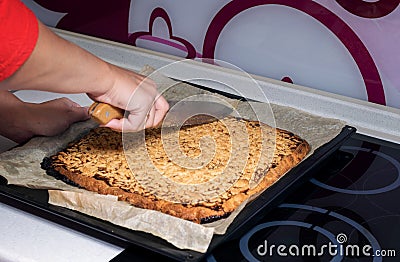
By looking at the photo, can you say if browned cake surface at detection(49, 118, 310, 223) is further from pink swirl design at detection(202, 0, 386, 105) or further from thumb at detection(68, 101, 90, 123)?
pink swirl design at detection(202, 0, 386, 105)

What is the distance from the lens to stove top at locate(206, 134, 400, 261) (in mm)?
921

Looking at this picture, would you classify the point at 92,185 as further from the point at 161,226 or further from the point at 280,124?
the point at 280,124

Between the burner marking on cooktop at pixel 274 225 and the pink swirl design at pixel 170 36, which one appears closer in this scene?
the burner marking on cooktop at pixel 274 225

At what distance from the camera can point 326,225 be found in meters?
0.99

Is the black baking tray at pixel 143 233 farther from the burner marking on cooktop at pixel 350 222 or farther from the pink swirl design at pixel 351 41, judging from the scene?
the pink swirl design at pixel 351 41

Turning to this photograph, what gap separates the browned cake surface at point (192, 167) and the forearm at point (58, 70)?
0.18 m

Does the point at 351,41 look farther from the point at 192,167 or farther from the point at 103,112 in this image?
the point at 103,112

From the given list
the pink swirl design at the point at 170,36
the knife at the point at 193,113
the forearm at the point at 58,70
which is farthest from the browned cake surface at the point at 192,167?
the pink swirl design at the point at 170,36

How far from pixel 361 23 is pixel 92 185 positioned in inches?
24.3

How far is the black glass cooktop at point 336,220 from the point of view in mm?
918

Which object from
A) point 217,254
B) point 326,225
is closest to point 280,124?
point 326,225

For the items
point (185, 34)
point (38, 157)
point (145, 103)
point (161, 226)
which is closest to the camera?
point (161, 226)

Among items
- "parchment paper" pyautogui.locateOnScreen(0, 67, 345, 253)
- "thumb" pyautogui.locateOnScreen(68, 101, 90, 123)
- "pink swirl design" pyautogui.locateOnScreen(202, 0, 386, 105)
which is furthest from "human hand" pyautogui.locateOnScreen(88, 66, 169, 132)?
"pink swirl design" pyautogui.locateOnScreen(202, 0, 386, 105)

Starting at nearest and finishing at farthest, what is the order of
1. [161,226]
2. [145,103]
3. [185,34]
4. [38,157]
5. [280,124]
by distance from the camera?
1. [161,226]
2. [145,103]
3. [38,157]
4. [280,124]
5. [185,34]
